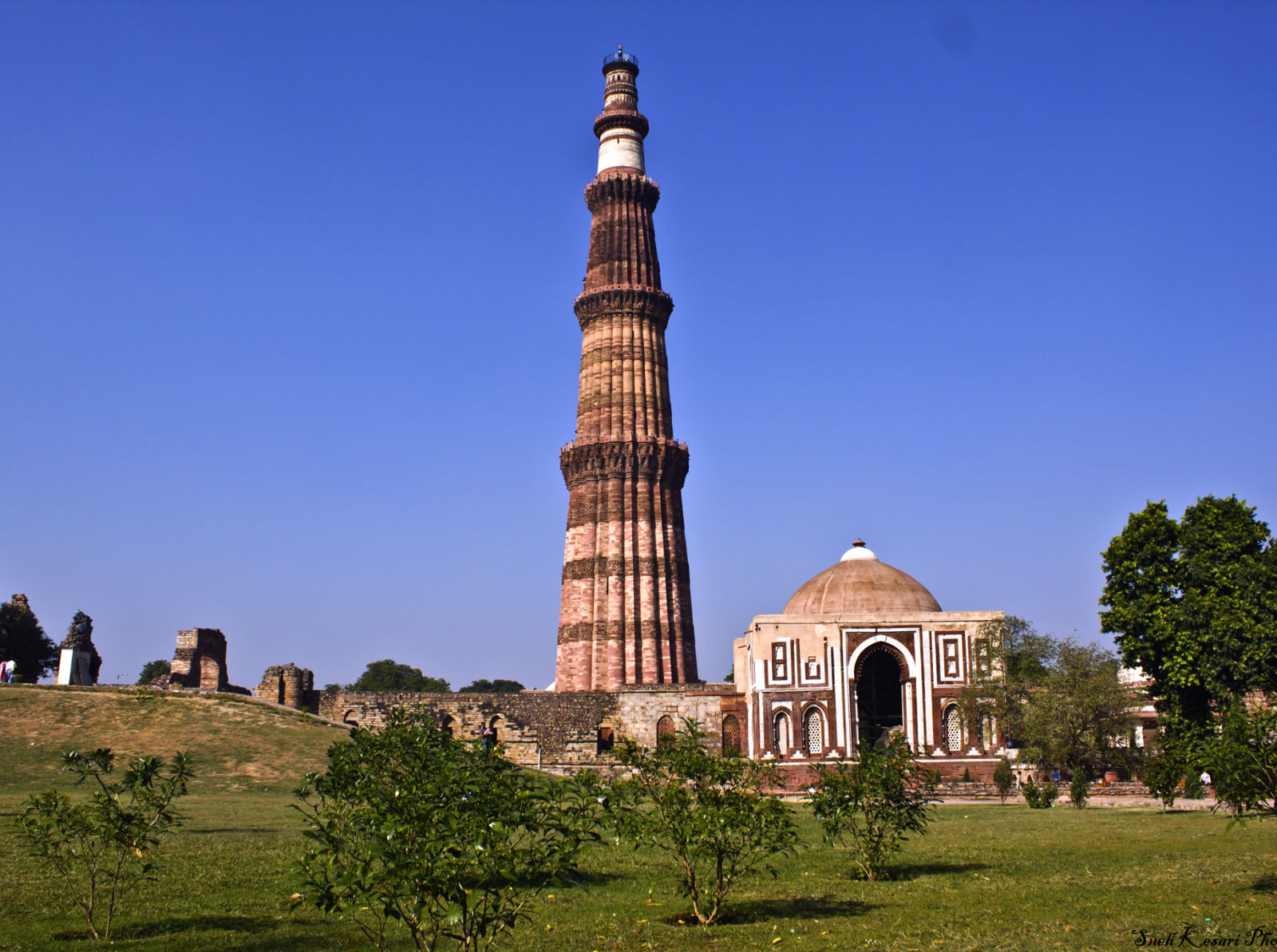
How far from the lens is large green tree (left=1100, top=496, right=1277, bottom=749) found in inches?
964

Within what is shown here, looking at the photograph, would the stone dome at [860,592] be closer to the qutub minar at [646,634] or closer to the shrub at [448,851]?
the qutub minar at [646,634]

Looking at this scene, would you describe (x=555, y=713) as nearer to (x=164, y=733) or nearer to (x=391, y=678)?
(x=164, y=733)

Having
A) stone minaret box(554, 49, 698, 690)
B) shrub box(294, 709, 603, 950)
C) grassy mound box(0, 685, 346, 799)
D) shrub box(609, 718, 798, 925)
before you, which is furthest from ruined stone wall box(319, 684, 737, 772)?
shrub box(294, 709, 603, 950)

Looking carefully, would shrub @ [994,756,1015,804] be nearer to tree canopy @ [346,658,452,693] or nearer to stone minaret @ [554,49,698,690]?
stone minaret @ [554,49,698,690]

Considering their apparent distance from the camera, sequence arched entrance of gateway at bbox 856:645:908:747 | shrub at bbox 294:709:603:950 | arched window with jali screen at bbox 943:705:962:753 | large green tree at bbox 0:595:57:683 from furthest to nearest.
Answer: large green tree at bbox 0:595:57:683 < arched entrance of gateway at bbox 856:645:908:747 < arched window with jali screen at bbox 943:705:962:753 < shrub at bbox 294:709:603:950

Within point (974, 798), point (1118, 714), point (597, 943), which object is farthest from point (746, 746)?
point (597, 943)

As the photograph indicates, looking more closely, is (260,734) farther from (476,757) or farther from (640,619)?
(476,757)

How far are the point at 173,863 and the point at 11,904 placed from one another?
2820 millimetres

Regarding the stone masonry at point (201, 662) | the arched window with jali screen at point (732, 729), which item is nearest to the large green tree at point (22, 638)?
the stone masonry at point (201, 662)

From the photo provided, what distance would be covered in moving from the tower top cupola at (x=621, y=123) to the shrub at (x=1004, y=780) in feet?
96.7

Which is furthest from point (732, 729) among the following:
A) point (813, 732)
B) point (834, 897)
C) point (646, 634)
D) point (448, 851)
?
Result: point (448, 851)

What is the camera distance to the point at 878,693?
131 ft

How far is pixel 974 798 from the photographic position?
95.1ft

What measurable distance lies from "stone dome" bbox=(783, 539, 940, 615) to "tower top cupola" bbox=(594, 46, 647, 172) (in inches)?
785
